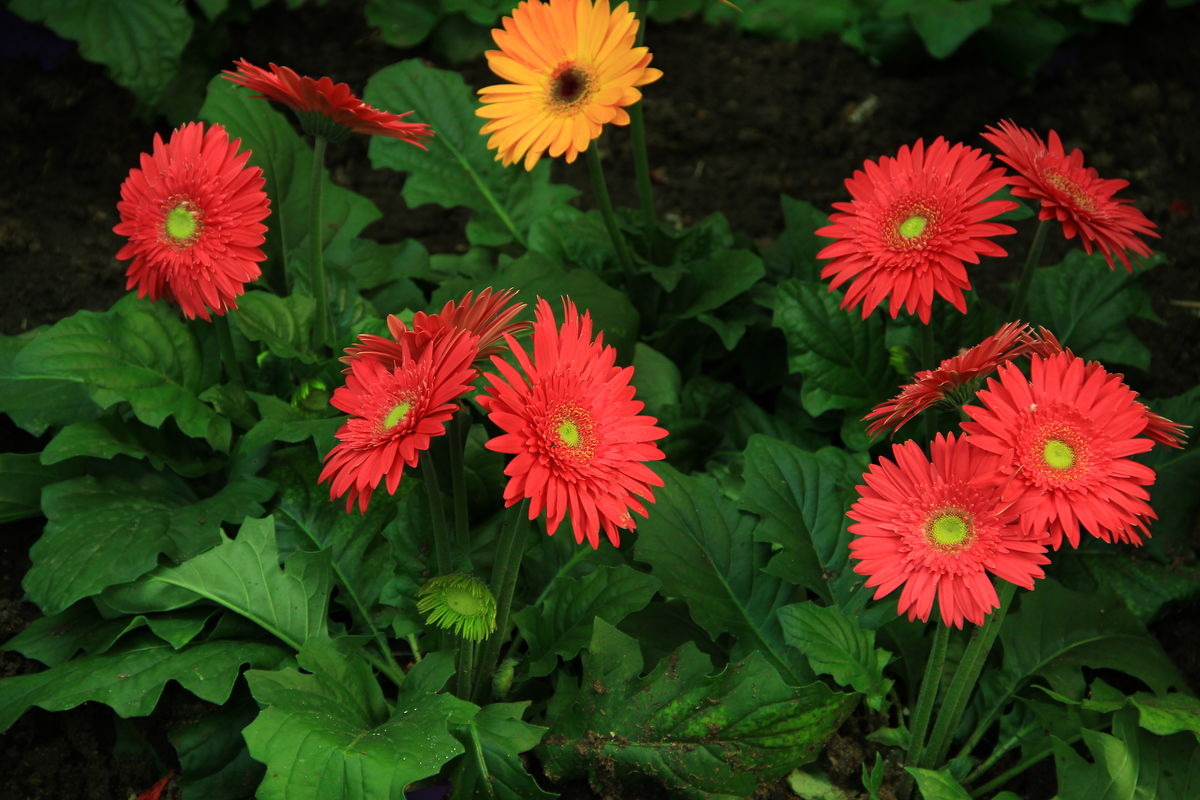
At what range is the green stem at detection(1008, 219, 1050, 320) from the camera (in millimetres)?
2549

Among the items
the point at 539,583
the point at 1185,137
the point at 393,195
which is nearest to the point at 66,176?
the point at 393,195

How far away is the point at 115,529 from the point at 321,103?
1.00m

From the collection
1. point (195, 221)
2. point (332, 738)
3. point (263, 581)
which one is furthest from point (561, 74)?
point (332, 738)

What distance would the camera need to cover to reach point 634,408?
1.96 m

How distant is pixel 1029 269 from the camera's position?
266 centimetres

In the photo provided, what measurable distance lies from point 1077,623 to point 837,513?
57cm

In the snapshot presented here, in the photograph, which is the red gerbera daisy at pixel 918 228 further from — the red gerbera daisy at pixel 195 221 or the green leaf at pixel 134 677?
the green leaf at pixel 134 677

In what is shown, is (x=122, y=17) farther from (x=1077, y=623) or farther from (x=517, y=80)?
(x=1077, y=623)

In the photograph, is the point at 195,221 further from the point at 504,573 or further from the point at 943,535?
the point at 943,535

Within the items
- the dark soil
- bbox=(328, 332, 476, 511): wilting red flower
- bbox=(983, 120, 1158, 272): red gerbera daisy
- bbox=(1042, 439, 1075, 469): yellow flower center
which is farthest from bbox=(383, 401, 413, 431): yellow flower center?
the dark soil

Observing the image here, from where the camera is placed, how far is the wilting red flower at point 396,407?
1866 millimetres

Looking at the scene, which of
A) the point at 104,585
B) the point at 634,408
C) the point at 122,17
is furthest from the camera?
the point at 122,17

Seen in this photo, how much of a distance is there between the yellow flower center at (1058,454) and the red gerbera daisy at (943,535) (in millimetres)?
81

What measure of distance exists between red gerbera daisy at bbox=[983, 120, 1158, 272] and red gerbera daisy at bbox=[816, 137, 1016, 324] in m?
0.06
